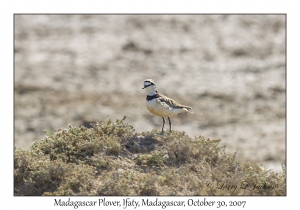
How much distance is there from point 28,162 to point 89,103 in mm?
14018

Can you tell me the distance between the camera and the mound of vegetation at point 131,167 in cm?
1230

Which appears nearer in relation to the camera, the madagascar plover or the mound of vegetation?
the mound of vegetation

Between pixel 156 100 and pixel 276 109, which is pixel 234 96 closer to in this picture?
pixel 276 109

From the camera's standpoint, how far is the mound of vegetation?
484 inches

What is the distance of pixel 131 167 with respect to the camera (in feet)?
42.9

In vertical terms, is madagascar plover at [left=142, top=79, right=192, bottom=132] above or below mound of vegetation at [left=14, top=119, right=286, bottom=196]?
above

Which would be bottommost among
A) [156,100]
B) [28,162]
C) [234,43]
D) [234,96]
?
[28,162]

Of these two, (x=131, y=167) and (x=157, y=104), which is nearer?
(x=131, y=167)

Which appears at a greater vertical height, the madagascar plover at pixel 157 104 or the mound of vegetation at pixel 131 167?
the madagascar plover at pixel 157 104

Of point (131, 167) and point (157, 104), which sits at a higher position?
point (157, 104)

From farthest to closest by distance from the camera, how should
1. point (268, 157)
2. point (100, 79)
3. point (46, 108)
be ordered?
1. point (100, 79)
2. point (46, 108)
3. point (268, 157)

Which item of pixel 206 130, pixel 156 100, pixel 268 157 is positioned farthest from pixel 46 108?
pixel 156 100

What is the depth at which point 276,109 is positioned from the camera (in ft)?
89.1

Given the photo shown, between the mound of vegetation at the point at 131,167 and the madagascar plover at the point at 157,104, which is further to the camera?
the madagascar plover at the point at 157,104
